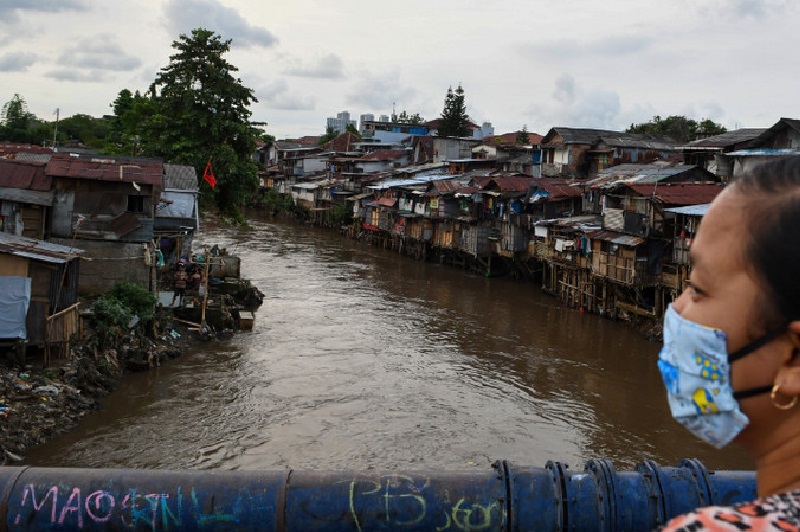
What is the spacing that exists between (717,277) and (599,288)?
30.0 meters

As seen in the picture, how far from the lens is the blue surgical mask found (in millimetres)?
1446

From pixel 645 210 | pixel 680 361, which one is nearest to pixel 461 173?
pixel 645 210

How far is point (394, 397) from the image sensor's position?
18.3m

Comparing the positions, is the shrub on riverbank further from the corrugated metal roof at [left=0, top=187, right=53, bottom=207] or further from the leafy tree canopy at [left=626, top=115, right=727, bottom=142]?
the leafy tree canopy at [left=626, top=115, right=727, bottom=142]

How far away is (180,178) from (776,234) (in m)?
28.5

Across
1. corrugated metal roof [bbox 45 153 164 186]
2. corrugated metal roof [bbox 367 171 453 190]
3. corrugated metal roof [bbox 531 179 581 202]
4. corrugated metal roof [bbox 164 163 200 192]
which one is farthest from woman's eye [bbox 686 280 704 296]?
corrugated metal roof [bbox 367 171 453 190]

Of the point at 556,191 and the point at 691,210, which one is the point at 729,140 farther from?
the point at 691,210

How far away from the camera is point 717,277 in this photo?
148 cm

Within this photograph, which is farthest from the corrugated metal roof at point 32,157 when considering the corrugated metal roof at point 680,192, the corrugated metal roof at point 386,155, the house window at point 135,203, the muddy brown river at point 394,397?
the corrugated metal roof at point 386,155

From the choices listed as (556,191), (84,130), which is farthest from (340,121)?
(556,191)

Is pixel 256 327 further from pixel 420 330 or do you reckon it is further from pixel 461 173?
pixel 461 173

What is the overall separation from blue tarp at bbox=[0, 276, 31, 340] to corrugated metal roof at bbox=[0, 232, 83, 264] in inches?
21.8

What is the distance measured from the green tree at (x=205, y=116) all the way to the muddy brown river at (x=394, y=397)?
597 cm

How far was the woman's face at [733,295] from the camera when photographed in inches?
55.7
